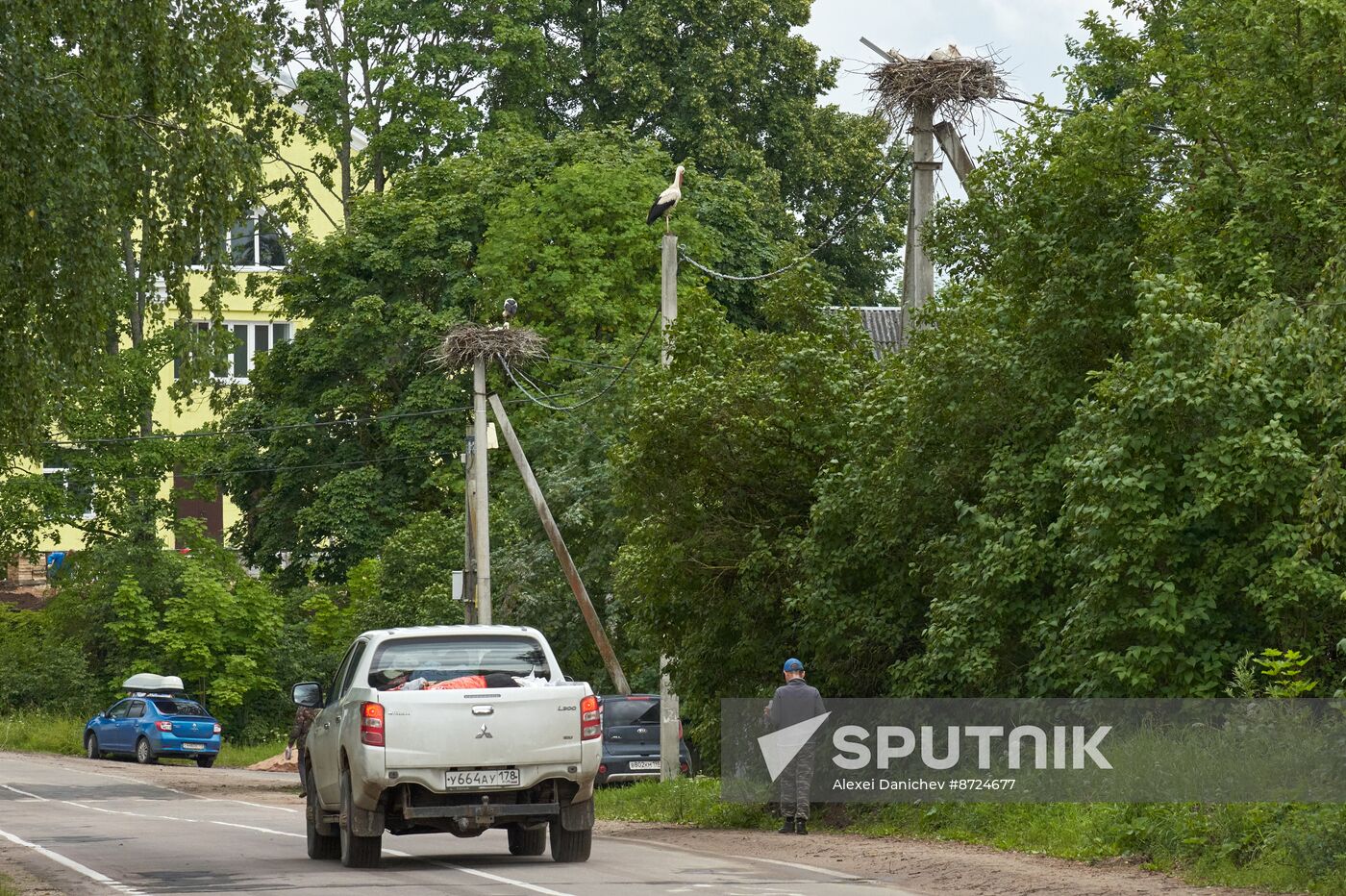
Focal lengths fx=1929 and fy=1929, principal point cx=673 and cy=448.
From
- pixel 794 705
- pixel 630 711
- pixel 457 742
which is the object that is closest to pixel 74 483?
pixel 630 711

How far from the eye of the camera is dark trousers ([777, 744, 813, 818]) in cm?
1884

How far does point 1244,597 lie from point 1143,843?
8.32 ft

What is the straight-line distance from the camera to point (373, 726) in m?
14.8

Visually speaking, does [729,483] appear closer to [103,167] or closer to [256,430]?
[103,167]

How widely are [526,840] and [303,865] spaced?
215 cm

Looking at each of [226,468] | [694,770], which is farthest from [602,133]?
[694,770]

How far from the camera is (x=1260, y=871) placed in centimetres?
1325

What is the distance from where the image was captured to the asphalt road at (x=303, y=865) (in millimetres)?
13766

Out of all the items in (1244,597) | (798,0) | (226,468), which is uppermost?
(798,0)

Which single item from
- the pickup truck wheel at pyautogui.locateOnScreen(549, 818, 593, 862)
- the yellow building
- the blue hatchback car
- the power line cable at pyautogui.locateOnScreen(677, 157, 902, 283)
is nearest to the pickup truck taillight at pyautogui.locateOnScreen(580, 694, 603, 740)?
the pickup truck wheel at pyautogui.locateOnScreen(549, 818, 593, 862)

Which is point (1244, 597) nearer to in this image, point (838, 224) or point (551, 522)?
point (551, 522)

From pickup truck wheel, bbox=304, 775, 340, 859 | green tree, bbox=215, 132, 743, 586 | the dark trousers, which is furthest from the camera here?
green tree, bbox=215, 132, 743, 586

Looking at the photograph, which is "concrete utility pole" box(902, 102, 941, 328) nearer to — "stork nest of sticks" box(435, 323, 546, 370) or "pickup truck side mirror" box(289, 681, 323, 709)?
"pickup truck side mirror" box(289, 681, 323, 709)

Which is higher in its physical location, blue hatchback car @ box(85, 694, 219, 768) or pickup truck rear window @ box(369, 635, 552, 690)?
pickup truck rear window @ box(369, 635, 552, 690)
